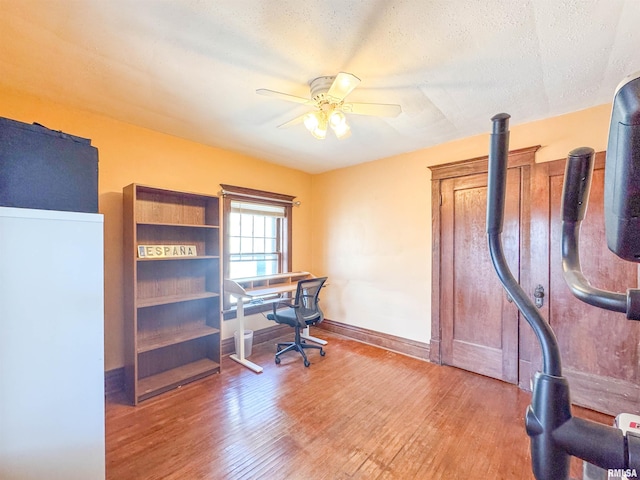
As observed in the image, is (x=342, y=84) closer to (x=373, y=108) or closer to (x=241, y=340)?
(x=373, y=108)

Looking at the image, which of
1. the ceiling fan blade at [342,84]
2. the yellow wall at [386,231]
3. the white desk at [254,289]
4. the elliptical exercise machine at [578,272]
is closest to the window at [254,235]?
the white desk at [254,289]

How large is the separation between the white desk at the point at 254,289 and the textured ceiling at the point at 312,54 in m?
1.76

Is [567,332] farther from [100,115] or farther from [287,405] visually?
[100,115]

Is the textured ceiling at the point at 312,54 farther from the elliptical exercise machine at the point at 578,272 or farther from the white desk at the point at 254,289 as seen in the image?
the white desk at the point at 254,289

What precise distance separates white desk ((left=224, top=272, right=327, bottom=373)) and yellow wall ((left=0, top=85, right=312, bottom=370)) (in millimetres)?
368

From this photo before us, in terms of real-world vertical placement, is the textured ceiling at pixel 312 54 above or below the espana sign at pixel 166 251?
above

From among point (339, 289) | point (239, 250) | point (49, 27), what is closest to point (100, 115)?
point (49, 27)

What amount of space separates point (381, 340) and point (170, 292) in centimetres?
254

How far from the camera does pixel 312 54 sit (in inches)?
66.2

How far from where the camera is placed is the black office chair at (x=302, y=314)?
10.3 ft

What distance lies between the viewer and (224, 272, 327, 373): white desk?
3111mm

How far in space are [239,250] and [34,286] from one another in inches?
101

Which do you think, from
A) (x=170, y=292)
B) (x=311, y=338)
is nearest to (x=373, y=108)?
(x=170, y=292)

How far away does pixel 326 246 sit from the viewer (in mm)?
4387
